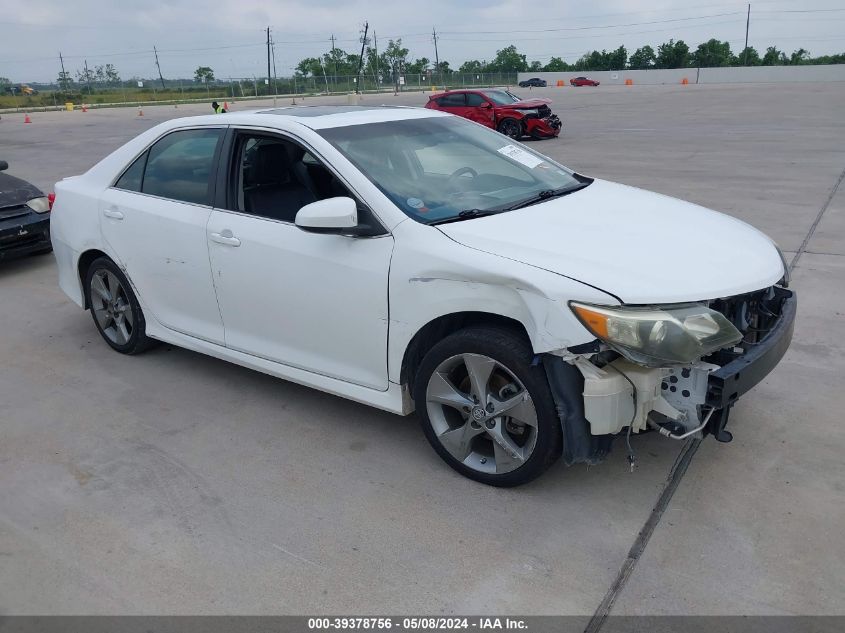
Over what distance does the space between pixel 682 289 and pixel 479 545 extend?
1.30 metres

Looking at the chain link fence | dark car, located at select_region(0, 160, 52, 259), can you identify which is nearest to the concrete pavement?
dark car, located at select_region(0, 160, 52, 259)

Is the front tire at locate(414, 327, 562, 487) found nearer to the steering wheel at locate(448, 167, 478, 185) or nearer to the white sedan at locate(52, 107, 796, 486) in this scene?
the white sedan at locate(52, 107, 796, 486)

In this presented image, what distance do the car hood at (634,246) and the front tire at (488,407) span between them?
0.40 metres

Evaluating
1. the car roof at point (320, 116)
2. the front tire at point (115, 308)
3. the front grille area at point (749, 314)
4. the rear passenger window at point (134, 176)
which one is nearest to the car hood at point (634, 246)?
the front grille area at point (749, 314)

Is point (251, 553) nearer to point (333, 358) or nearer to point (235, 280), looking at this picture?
point (333, 358)

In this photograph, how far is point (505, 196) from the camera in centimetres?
379

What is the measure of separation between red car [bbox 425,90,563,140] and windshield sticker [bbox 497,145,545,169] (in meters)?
14.6

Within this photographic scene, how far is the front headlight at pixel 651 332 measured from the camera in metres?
2.77

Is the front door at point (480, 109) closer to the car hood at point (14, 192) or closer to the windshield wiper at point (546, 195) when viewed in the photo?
the car hood at point (14, 192)

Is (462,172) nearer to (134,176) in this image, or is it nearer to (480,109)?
(134,176)

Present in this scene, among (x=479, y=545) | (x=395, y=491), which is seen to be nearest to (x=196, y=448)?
(x=395, y=491)

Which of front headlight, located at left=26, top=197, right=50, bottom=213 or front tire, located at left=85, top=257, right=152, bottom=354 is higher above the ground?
front headlight, located at left=26, top=197, right=50, bottom=213

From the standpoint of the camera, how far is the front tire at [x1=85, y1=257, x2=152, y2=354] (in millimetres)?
4840

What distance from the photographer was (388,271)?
335 cm
